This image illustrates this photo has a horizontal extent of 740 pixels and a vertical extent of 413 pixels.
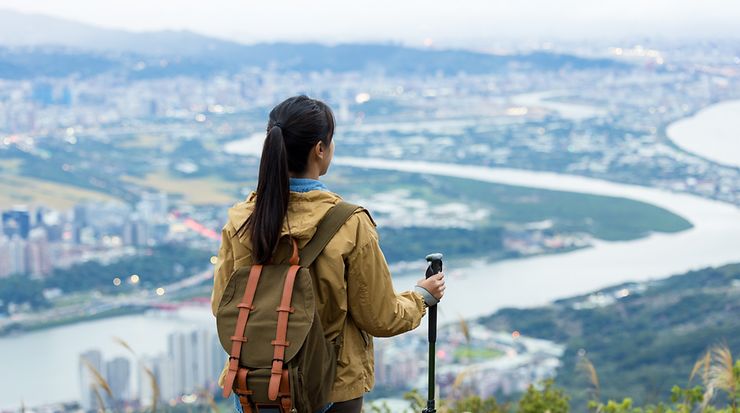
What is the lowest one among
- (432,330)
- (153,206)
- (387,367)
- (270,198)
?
(153,206)

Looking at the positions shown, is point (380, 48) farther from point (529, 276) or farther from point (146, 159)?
point (529, 276)

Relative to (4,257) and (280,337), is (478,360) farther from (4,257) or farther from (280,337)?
(4,257)

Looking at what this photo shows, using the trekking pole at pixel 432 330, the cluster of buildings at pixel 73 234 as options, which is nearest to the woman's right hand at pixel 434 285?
the trekking pole at pixel 432 330

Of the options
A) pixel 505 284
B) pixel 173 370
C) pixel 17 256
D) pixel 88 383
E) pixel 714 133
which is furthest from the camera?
pixel 714 133

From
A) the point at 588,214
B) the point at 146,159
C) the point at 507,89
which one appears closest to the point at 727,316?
the point at 588,214

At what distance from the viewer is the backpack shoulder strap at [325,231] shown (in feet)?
4.43

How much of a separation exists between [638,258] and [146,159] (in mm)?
14461

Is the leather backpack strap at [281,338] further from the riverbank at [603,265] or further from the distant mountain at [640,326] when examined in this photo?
the riverbank at [603,265]

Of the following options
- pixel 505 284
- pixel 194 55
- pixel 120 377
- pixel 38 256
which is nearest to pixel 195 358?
pixel 120 377

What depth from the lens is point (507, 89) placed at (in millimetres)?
34500

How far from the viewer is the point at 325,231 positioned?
1356 millimetres

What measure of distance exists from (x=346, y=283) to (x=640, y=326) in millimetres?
9387

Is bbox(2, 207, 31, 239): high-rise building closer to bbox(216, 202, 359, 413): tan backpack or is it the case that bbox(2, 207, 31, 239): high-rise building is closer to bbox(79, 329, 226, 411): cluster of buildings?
bbox(79, 329, 226, 411): cluster of buildings

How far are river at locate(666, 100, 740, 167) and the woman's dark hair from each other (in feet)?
58.3
